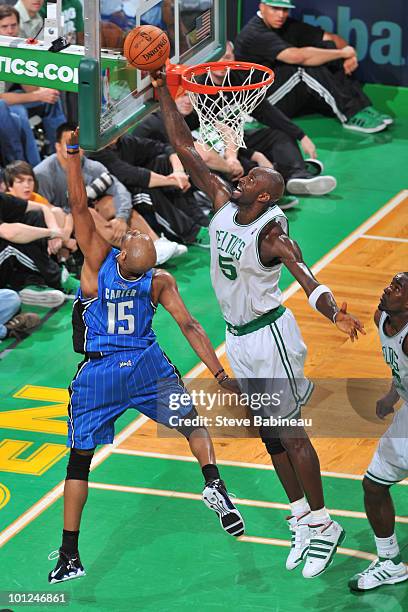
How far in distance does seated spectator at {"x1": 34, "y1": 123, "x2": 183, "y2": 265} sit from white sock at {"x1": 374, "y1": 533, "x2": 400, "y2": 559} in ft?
16.8

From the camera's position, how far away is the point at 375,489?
755 centimetres

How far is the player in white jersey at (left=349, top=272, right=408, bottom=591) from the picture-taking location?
733cm

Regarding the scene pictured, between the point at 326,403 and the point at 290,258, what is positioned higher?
the point at 290,258

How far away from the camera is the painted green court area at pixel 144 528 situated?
774 centimetres

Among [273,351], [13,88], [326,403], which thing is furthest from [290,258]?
[13,88]

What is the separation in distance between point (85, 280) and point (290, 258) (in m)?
1.25

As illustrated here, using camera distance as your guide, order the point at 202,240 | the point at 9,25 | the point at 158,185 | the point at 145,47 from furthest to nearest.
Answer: the point at 202,240 < the point at 158,185 < the point at 9,25 < the point at 145,47

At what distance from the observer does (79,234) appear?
25.3 feet

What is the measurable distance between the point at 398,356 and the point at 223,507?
1.31 metres

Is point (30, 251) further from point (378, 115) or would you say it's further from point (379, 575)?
point (378, 115)

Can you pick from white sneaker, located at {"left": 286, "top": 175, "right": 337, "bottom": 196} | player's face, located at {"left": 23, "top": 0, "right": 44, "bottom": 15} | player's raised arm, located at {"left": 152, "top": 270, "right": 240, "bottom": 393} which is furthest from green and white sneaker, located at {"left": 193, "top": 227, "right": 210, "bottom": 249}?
player's raised arm, located at {"left": 152, "top": 270, "right": 240, "bottom": 393}

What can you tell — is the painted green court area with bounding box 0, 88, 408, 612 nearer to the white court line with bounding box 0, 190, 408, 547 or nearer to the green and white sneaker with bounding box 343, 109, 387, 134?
the white court line with bounding box 0, 190, 408, 547

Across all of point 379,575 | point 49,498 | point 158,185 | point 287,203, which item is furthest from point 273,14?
point 379,575

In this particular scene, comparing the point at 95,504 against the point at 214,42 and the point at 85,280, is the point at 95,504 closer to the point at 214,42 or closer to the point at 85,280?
the point at 85,280
